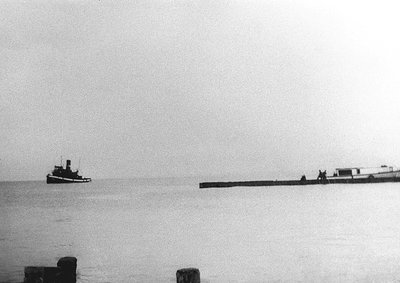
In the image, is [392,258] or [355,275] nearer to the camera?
[355,275]

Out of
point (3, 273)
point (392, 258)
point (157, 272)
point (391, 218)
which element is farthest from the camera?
point (391, 218)

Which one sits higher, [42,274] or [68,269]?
[42,274]

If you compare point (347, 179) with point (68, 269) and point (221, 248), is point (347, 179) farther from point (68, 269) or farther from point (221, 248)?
point (68, 269)

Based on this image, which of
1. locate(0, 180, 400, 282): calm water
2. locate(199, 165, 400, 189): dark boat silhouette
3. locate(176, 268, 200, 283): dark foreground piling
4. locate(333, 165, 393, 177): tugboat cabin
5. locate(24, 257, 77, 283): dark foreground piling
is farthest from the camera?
locate(333, 165, 393, 177): tugboat cabin

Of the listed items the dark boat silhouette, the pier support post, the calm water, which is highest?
the dark boat silhouette

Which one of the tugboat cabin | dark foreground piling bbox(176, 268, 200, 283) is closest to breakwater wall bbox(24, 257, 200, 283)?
dark foreground piling bbox(176, 268, 200, 283)

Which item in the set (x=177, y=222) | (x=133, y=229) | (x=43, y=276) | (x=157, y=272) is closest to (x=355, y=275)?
(x=157, y=272)

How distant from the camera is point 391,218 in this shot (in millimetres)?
36906

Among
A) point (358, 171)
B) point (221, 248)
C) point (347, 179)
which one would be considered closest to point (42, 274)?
point (221, 248)

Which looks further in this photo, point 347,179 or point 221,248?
point 347,179

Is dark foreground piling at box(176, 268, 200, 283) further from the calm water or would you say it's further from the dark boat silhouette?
the dark boat silhouette

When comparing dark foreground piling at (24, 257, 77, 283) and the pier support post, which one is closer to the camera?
dark foreground piling at (24, 257, 77, 283)

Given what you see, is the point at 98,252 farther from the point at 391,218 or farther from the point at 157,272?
the point at 391,218

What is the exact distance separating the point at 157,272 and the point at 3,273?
5472mm
